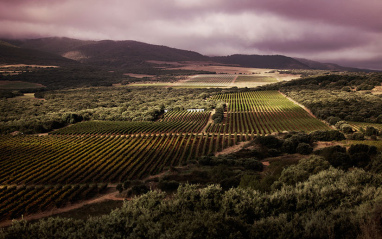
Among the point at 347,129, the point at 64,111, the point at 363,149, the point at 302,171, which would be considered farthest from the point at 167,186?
the point at 64,111

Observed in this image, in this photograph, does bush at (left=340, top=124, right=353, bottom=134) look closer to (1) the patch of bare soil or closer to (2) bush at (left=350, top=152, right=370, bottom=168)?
(1) the patch of bare soil

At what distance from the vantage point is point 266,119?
78125 millimetres

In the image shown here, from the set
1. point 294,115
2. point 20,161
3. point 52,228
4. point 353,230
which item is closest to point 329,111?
point 294,115

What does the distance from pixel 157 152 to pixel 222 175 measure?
77.0 feet

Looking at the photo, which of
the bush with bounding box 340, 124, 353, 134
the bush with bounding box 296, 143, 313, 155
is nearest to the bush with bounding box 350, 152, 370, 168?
the bush with bounding box 296, 143, 313, 155

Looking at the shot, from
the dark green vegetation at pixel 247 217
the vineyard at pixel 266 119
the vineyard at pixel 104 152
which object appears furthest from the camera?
the vineyard at pixel 266 119

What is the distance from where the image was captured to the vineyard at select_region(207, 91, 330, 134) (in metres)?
66.1

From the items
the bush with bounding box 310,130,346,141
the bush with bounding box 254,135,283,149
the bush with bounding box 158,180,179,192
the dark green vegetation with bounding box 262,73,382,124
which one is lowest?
the bush with bounding box 158,180,179,192

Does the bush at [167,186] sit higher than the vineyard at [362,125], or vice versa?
the vineyard at [362,125]

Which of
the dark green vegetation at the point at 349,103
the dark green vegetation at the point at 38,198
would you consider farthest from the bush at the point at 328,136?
the dark green vegetation at the point at 38,198

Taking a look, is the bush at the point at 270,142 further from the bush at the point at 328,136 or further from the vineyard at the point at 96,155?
the vineyard at the point at 96,155

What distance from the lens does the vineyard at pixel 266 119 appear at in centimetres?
6612

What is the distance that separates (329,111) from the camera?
75.9m

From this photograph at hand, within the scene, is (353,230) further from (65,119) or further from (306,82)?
(306,82)
